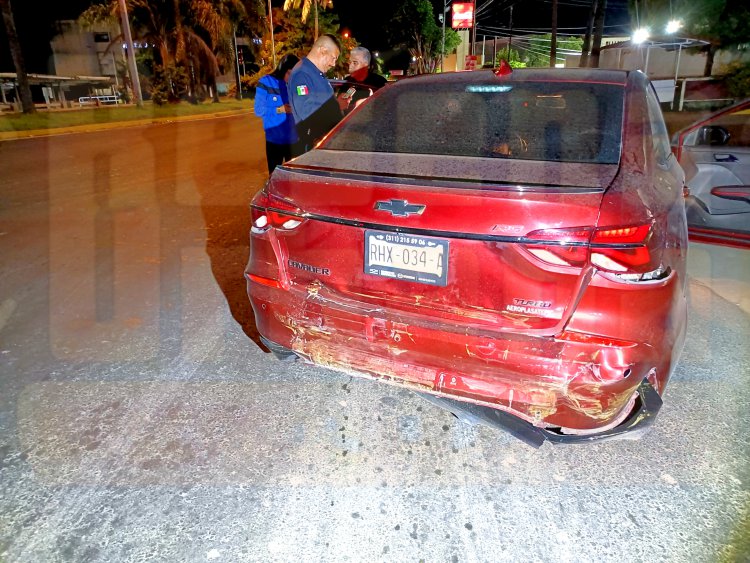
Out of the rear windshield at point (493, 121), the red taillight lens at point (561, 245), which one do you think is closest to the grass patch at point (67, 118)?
the rear windshield at point (493, 121)

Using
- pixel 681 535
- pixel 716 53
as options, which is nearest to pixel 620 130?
pixel 681 535

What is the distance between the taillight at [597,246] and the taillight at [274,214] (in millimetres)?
1035

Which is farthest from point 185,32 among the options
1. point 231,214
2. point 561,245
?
point 561,245

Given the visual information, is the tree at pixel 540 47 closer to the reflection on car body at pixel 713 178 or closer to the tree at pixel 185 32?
the tree at pixel 185 32

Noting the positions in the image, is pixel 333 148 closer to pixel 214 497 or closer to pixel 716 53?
pixel 214 497

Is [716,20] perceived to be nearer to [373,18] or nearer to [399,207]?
[399,207]

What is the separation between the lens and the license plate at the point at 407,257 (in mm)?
2109

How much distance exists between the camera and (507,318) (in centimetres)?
205

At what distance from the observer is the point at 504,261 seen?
2.00m

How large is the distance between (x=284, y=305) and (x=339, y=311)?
0.33 m

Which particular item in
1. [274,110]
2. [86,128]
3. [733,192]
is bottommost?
[86,128]

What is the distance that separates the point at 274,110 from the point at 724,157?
421cm

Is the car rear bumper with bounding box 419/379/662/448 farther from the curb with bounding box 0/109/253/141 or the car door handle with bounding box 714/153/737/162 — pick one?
the curb with bounding box 0/109/253/141

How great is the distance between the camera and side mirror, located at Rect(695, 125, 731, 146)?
4550 mm
